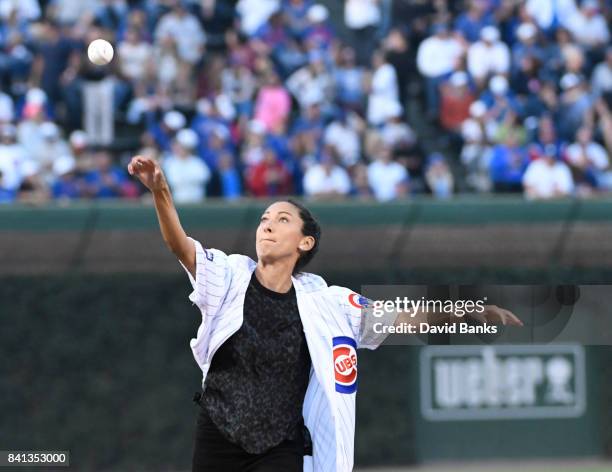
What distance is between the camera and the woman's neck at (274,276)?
5.52 meters

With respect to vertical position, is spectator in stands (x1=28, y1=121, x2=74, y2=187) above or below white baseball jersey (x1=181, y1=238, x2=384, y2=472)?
above

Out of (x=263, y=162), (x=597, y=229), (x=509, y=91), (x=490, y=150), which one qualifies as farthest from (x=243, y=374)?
(x=509, y=91)

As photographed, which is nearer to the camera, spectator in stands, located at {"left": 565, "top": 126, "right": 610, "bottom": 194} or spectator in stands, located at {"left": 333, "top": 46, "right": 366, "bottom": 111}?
spectator in stands, located at {"left": 565, "top": 126, "right": 610, "bottom": 194}

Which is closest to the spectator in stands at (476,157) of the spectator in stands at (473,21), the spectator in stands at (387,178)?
the spectator in stands at (387,178)

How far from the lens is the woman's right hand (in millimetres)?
4922

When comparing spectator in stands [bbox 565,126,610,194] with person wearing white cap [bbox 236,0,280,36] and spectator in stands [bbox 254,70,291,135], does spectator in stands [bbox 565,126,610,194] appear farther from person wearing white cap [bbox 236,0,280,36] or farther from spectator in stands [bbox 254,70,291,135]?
person wearing white cap [bbox 236,0,280,36]

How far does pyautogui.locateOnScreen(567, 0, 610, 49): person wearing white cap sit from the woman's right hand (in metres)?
12.1

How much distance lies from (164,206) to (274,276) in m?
0.71

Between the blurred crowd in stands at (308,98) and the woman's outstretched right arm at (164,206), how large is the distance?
22.9 feet

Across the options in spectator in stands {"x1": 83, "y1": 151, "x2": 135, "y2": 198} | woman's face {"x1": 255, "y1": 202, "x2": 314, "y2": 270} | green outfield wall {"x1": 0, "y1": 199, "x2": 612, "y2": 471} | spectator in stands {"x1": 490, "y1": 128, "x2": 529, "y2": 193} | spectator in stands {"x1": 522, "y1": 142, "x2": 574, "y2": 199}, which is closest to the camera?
woman's face {"x1": 255, "y1": 202, "x2": 314, "y2": 270}

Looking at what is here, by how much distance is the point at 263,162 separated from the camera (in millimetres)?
13031

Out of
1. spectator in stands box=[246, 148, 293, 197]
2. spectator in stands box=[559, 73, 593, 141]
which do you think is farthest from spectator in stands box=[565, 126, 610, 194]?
spectator in stands box=[246, 148, 293, 197]

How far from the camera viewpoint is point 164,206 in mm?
5043

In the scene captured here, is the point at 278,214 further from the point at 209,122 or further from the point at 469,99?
the point at 469,99
